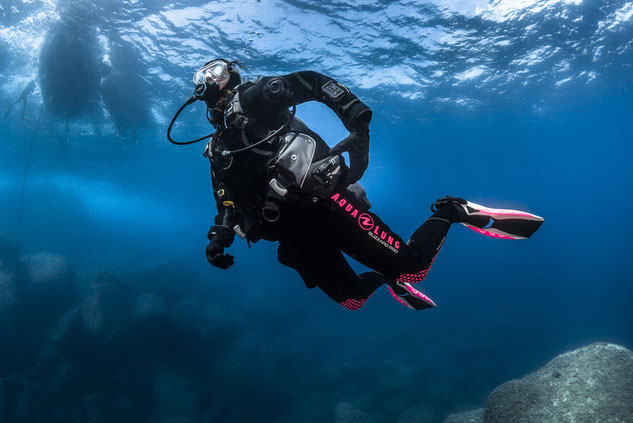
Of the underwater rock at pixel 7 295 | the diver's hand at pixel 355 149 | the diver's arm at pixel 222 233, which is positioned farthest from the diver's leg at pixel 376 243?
the underwater rock at pixel 7 295

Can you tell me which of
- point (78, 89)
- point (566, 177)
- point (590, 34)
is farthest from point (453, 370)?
point (566, 177)

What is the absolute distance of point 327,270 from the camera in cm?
→ 356

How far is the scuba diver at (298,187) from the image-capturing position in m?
2.77

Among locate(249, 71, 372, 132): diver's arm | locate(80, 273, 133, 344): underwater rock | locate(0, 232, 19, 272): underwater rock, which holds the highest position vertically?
locate(249, 71, 372, 132): diver's arm

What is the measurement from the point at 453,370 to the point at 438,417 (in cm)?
610

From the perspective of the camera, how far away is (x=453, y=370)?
53.3 feet

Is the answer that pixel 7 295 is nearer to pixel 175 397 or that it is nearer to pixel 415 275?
pixel 175 397

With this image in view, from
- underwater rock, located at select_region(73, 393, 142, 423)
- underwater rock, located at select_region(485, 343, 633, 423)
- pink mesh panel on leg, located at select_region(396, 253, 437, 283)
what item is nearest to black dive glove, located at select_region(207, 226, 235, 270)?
pink mesh panel on leg, located at select_region(396, 253, 437, 283)

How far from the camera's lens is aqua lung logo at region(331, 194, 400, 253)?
9.87ft

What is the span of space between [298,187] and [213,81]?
5.00ft

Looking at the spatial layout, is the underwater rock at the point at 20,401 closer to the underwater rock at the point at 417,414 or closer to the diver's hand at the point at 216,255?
the underwater rock at the point at 417,414

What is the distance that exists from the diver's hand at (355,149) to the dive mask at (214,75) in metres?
1.40

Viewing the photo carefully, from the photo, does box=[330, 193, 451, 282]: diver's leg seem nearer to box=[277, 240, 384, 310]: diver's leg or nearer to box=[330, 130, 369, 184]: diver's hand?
box=[330, 130, 369, 184]: diver's hand

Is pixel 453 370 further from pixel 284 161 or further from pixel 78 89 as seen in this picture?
pixel 78 89
